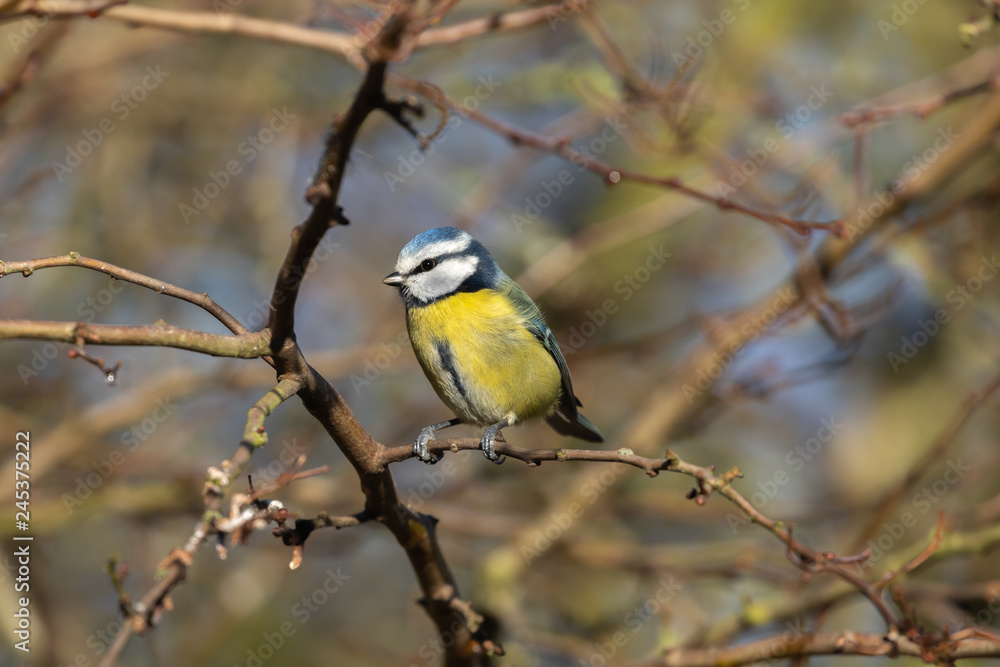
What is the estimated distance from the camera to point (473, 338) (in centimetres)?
341

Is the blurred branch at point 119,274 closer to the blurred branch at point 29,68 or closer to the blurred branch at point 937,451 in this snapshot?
the blurred branch at point 29,68

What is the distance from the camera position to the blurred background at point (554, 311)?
4102mm

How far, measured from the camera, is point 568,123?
4.70 meters

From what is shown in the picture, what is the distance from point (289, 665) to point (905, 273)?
16.6 feet

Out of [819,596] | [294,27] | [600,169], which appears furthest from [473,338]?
[819,596]

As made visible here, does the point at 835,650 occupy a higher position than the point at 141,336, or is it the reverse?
the point at 141,336

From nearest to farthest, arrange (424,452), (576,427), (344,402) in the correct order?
(344,402)
(424,452)
(576,427)

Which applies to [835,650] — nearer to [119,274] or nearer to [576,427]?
[576,427]

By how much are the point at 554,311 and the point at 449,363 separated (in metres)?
3.02

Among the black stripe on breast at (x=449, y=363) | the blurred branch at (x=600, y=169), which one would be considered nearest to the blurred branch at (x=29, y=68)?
the blurred branch at (x=600, y=169)

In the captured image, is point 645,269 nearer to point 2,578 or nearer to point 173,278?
point 173,278

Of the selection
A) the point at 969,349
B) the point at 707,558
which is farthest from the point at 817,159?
the point at 707,558

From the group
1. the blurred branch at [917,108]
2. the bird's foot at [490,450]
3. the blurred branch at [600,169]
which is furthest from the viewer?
the blurred branch at [917,108]

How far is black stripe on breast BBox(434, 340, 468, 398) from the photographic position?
11.1 ft
